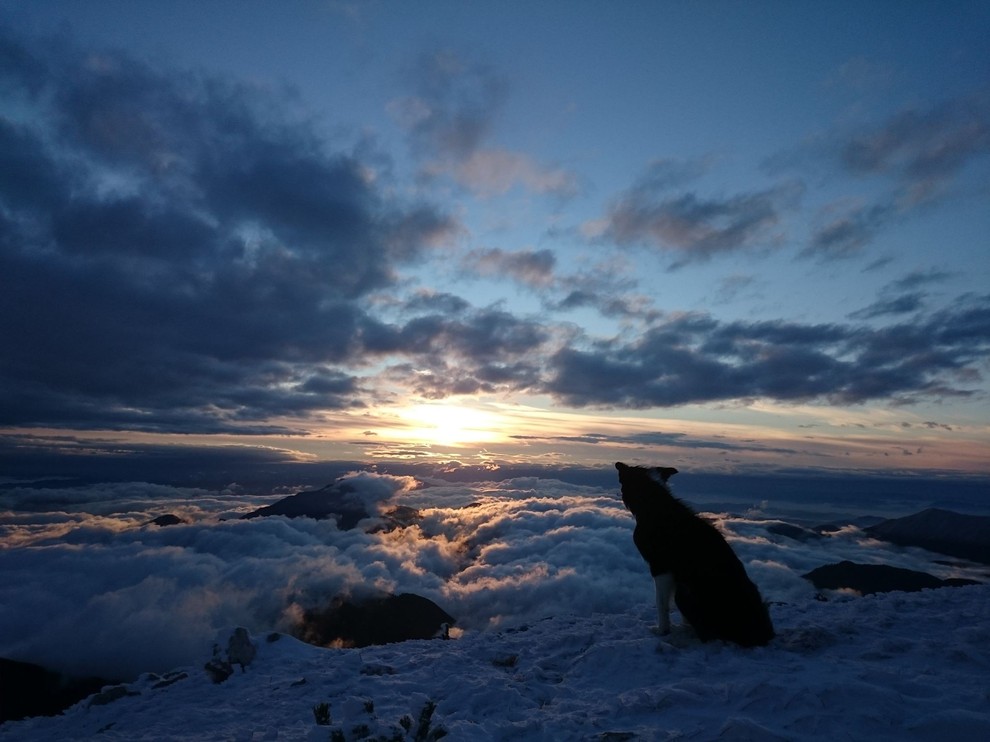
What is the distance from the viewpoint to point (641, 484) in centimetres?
941

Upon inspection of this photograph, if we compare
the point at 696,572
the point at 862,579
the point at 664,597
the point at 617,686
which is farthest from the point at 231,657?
the point at 862,579

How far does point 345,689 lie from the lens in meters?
8.56

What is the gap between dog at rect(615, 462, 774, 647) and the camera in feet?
26.3

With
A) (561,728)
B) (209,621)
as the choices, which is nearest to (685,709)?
(561,728)

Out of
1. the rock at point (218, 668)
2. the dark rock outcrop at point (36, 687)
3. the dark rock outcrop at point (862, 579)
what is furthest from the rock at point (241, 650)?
the dark rock outcrop at point (862, 579)

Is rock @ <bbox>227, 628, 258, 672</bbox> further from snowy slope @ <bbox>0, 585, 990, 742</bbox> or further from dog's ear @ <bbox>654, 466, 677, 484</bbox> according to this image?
dog's ear @ <bbox>654, 466, 677, 484</bbox>

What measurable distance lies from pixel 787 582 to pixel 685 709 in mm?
191339

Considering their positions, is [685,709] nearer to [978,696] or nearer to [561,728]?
[561,728]

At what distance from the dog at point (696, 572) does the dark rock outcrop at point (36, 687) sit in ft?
631

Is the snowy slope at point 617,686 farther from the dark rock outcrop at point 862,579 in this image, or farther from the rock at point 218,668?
the dark rock outcrop at point 862,579

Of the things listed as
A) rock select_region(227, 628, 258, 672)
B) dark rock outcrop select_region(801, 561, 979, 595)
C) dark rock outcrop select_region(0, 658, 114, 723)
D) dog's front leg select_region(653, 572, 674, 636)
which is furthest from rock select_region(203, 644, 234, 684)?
dark rock outcrop select_region(801, 561, 979, 595)

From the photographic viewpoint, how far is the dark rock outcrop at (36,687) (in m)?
142

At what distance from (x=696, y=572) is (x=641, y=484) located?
1.82m

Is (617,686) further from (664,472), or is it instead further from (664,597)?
(664,472)
